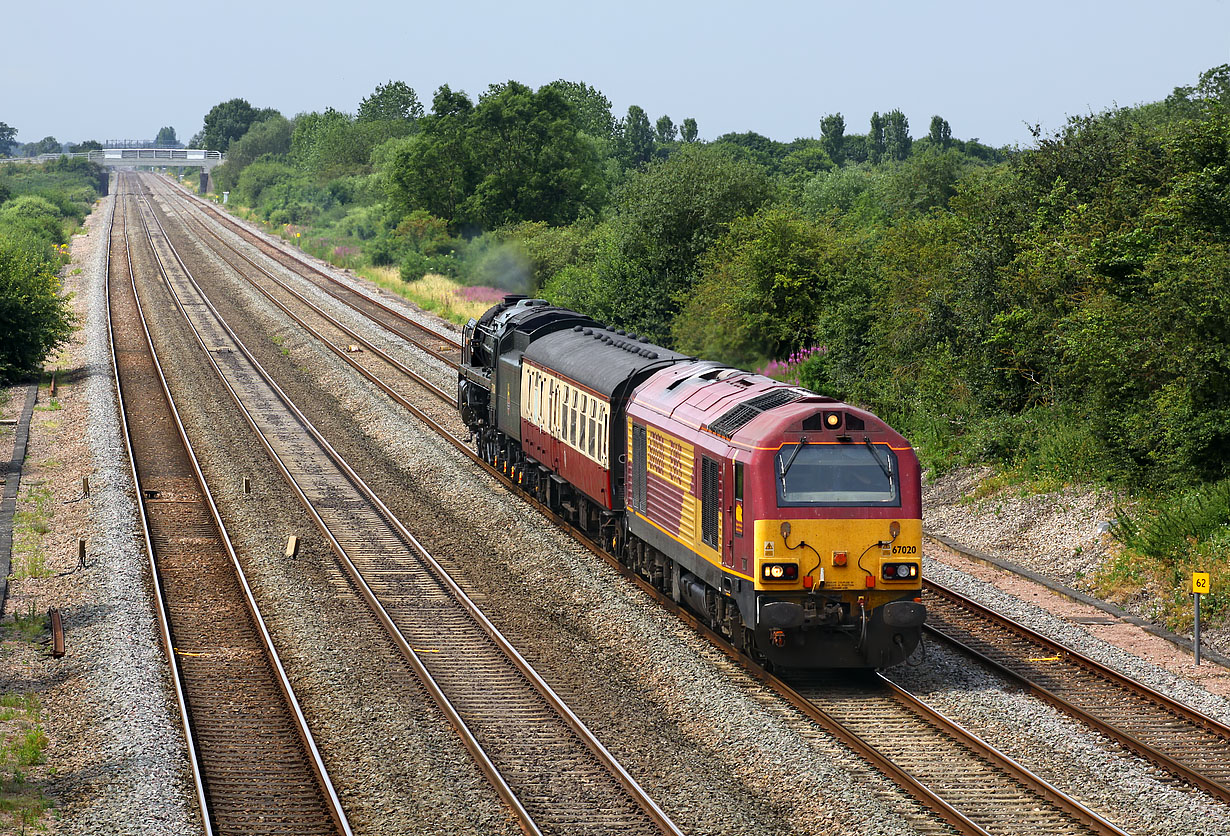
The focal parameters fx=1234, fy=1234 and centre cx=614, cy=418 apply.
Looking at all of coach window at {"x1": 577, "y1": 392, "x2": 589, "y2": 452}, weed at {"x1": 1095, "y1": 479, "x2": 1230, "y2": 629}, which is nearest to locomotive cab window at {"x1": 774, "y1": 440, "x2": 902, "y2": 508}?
weed at {"x1": 1095, "y1": 479, "x2": 1230, "y2": 629}

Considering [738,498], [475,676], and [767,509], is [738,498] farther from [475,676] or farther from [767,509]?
[475,676]

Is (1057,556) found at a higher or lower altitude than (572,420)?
lower

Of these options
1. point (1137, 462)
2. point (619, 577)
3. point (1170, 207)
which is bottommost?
point (619, 577)

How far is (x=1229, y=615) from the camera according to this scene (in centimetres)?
1716

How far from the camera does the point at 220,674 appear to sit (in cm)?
1633

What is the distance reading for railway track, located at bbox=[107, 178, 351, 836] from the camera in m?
12.4

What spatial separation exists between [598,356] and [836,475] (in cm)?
832

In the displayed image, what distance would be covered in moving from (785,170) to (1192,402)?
111m

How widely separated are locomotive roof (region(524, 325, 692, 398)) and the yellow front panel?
244 inches

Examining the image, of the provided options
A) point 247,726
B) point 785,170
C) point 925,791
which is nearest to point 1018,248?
point 925,791

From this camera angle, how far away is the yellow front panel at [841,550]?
14.9 meters

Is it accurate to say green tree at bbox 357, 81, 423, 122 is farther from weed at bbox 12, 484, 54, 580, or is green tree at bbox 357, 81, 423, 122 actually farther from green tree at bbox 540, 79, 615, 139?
weed at bbox 12, 484, 54, 580

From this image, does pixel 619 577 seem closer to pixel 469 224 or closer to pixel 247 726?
pixel 247 726

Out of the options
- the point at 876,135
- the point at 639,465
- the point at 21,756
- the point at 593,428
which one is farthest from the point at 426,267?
the point at 876,135
